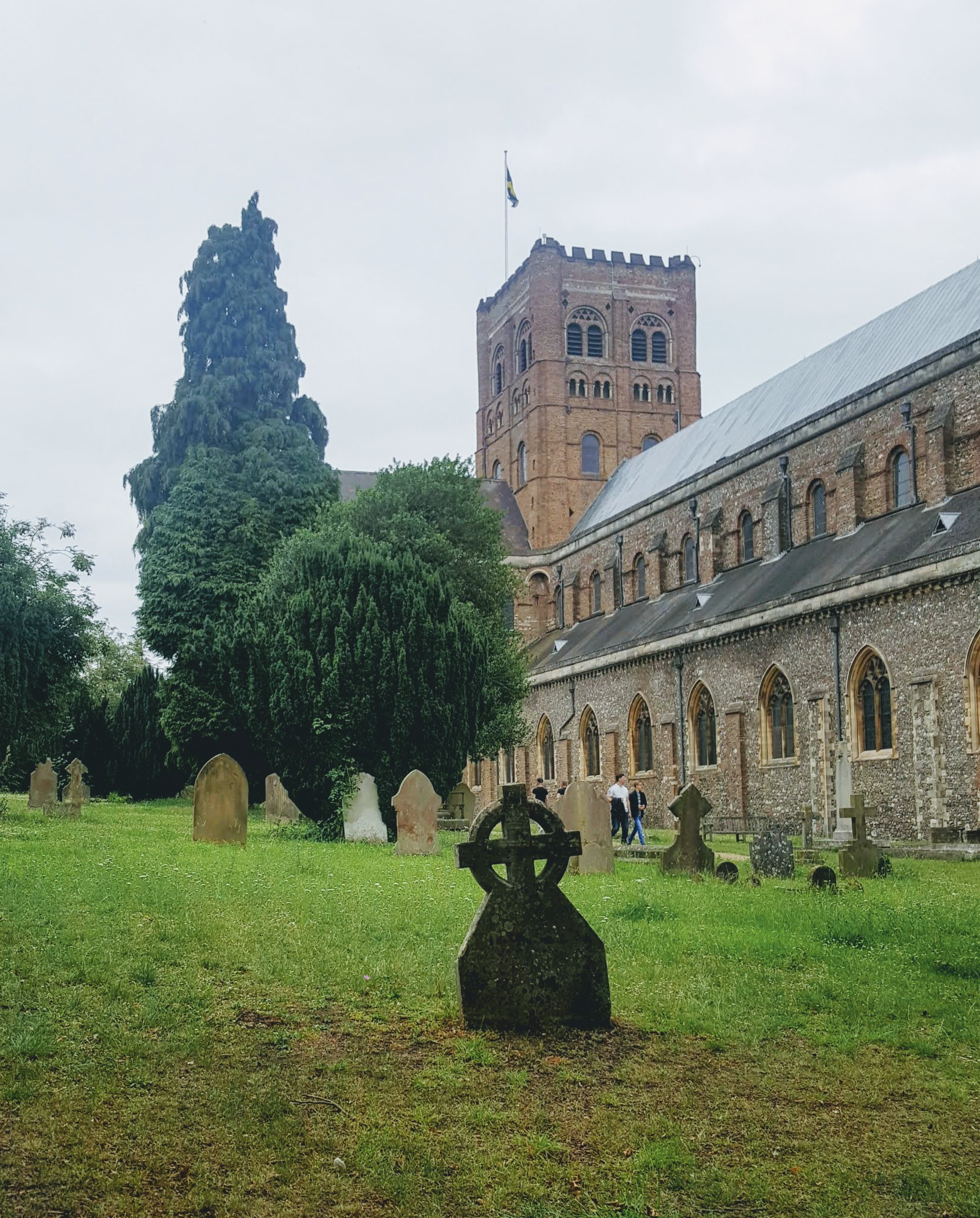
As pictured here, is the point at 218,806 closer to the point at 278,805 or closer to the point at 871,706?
the point at 871,706

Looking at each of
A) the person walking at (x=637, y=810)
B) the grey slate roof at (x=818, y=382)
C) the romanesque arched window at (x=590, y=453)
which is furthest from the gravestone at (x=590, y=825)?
the romanesque arched window at (x=590, y=453)

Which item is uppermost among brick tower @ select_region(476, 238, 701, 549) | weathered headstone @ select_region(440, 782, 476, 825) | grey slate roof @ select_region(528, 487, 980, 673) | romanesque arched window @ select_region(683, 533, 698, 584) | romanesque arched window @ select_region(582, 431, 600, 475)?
brick tower @ select_region(476, 238, 701, 549)

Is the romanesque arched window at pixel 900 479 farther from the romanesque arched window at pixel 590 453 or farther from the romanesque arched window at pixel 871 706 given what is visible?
the romanesque arched window at pixel 590 453

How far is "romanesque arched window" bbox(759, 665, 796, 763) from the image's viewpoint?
30.7 meters

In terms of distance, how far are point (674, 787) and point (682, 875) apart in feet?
66.7

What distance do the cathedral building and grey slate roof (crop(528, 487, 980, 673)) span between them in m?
0.10

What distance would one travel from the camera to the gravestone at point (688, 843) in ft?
51.9

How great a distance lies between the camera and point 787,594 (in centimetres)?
3103

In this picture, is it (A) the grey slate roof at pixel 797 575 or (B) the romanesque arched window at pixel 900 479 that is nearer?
(A) the grey slate roof at pixel 797 575

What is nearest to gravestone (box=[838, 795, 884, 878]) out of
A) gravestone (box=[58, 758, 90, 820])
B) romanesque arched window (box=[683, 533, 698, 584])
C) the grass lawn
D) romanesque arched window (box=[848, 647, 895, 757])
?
the grass lawn

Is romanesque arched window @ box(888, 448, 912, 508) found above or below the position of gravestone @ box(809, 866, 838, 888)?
above

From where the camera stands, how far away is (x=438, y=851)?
19.0 meters

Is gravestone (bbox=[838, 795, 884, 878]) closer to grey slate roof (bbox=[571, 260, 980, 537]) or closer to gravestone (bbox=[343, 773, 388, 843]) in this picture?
gravestone (bbox=[343, 773, 388, 843])

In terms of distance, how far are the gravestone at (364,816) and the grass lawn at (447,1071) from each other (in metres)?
12.2
